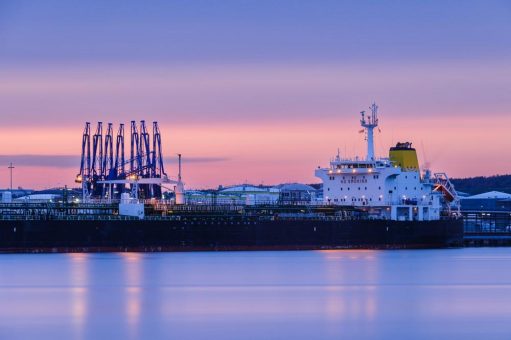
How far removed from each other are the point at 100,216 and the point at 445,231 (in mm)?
21058

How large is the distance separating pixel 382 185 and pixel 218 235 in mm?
10571

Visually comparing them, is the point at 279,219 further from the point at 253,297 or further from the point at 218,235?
the point at 253,297

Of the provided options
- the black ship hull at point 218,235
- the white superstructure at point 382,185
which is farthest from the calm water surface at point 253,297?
the white superstructure at point 382,185

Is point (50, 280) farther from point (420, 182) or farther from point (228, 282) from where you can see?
point (420, 182)

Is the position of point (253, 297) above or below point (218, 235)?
below

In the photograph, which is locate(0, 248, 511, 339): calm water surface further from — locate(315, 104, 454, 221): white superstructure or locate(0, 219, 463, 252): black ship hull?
locate(315, 104, 454, 221): white superstructure

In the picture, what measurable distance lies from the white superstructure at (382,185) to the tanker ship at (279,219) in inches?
2.2

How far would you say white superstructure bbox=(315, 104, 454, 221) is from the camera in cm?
7112

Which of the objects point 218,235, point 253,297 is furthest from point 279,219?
point 253,297

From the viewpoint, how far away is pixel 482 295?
45344mm

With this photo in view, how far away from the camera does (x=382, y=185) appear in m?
71.0

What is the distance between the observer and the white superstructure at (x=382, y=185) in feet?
233

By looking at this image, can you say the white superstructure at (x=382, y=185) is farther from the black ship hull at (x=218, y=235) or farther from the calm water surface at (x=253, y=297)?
the calm water surface at (x=253, y=297)

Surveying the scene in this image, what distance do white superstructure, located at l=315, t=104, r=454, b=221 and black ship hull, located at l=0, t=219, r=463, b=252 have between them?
3.77 ft
